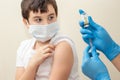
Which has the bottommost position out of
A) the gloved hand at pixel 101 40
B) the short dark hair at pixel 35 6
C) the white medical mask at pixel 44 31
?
the gloved hand at pixel 101 40

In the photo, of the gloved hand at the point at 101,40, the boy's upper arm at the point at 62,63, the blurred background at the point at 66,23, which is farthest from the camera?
the blurred background at the point at 66,23

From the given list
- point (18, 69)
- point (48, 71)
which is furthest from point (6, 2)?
point (48, 71)

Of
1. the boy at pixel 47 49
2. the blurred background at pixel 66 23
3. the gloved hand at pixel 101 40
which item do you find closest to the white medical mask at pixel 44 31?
the boy at pixel 47 49

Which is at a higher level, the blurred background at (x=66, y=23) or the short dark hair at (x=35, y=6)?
the short dark hair at (x=35, y=6)

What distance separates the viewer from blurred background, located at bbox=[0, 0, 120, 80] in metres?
1.65

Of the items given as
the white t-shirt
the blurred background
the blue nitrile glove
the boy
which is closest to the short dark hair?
the boy

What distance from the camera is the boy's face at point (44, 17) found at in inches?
47.9

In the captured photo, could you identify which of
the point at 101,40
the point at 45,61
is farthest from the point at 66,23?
the point at 45,61

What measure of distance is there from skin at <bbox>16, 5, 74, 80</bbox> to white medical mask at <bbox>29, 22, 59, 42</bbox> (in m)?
0.02

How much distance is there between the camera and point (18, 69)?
53.6 inches

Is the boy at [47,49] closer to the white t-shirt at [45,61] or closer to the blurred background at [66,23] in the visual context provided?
the white t-shirt at [45,61]

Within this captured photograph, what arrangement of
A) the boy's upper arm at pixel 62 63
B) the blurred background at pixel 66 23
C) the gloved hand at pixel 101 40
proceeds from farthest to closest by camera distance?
the blurred background at pixel 66 23 → the gloved hand at pixel 101 40 → the boy's upper arm at pixel 62 63

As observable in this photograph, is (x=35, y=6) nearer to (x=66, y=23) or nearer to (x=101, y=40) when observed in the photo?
(x=101, y=40)

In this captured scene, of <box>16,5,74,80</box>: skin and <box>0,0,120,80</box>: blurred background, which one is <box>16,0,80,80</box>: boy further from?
<box>0,0,120,80</box>: blurred background
